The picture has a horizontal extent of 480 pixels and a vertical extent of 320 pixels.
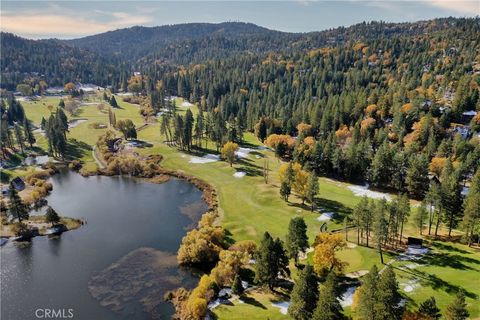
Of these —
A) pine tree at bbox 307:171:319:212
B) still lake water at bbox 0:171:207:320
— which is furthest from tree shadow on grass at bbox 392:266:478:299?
still lake water at bbox 0:171:207:320

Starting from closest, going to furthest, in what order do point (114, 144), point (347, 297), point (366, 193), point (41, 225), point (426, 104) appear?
point (347, 297) < point (41, 225) < point (366, 193) < point (426, 104) < point (114, 144)

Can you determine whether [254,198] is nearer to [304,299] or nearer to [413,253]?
[413,253]

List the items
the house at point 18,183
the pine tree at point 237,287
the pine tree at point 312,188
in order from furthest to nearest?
the house at point 18,183 → the pine tree at point 312,188 → the pine tree at point 237,287

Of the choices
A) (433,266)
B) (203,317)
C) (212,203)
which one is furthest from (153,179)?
(433,266)

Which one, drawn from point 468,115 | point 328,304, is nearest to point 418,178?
point 468,115

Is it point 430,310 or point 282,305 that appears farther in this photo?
point 282,305

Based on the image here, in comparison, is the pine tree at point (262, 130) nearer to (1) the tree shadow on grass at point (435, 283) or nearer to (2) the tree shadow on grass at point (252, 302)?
(1) the tree shadow on grass at point (435, 283)

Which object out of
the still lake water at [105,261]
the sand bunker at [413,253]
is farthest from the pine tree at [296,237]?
the still lake water at [105,261]
